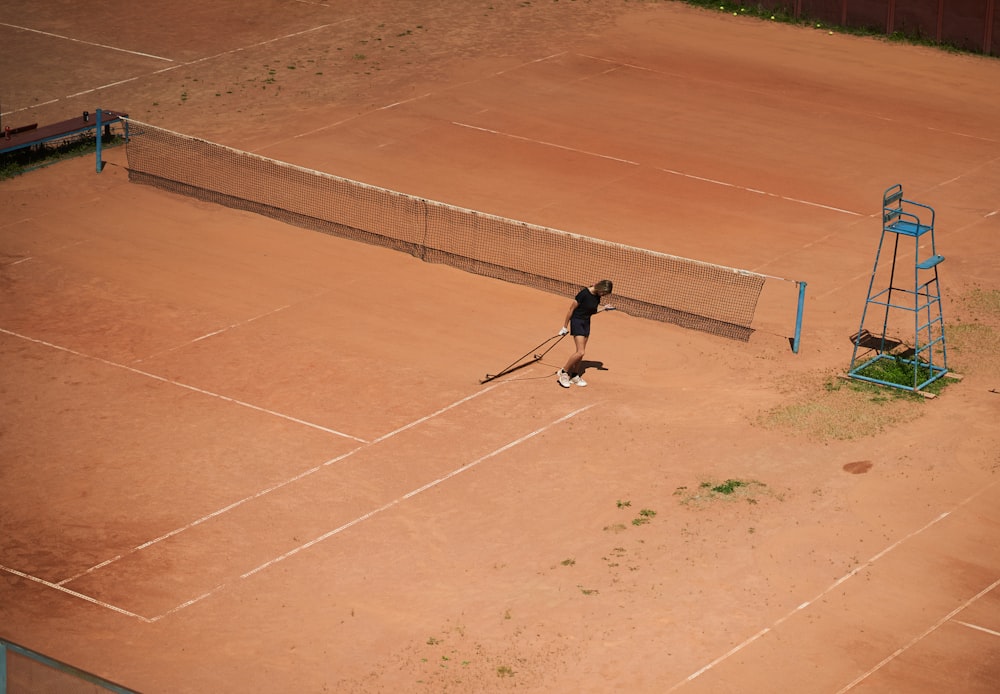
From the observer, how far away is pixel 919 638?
1748 cm

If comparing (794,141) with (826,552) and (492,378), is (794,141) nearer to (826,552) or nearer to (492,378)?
(492,378)

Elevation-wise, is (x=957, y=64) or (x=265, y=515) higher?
(x=957, y=64)

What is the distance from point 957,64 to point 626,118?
392 inches

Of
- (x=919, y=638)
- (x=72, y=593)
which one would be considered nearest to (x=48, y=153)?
(x=72, y=593)

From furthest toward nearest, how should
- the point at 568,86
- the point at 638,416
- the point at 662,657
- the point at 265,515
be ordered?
the point at 568,86 → the point at 638,416 → the point at 265,515 → the point at 662,657

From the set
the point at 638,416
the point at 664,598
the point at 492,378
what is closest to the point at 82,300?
the point at 492,378

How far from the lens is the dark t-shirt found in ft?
77.9

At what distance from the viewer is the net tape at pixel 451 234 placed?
26.8 m

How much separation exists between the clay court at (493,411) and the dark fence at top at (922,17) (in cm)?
153

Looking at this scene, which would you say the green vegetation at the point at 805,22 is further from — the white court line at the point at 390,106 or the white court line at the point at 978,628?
the white court line at the point at 978,628

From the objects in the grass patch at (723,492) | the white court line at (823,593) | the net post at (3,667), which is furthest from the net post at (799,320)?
the net post at (3,667)

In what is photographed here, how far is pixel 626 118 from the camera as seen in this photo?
36.2 m

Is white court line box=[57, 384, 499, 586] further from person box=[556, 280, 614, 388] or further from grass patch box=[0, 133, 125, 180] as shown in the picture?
grass patch box=[0, 133, 125, 180]

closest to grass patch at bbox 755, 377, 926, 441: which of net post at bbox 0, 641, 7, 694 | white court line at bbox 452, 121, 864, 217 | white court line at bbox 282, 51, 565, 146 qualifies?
white court line at bbox 452, 121, 864, 217
